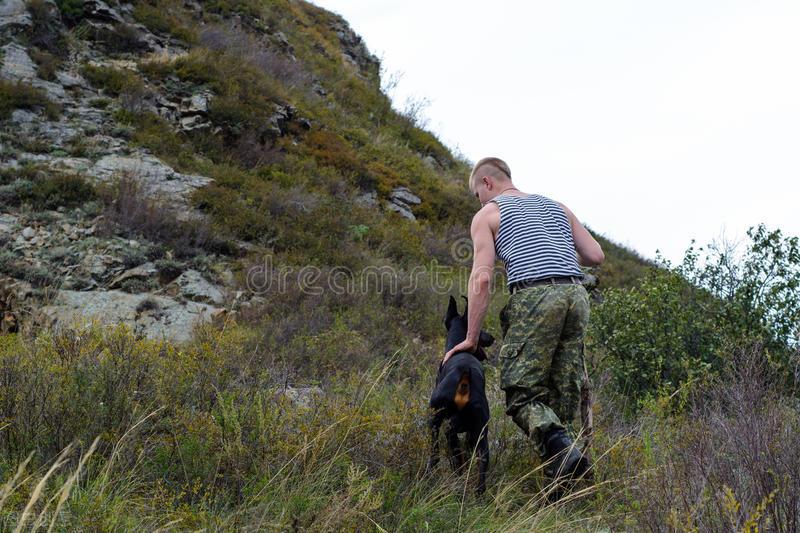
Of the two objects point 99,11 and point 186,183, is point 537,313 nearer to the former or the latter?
point 186,183

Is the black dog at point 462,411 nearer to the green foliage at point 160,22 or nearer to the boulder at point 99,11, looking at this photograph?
the green foliage at point 160,22

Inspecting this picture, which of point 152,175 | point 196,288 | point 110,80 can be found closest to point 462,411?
point 196,288

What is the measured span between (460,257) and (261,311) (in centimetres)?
488

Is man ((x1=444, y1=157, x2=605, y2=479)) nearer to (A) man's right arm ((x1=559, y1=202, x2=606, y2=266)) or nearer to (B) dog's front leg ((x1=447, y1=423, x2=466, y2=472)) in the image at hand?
(A) man's right arm ((x1=559, y1=202, x2=606, y2=266))

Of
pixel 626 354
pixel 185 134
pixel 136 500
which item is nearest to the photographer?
pixel 136 500

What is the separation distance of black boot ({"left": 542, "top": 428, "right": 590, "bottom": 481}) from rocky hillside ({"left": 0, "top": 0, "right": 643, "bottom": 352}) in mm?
3447

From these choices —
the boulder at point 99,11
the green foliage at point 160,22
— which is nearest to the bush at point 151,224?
the boulder at point 99,11

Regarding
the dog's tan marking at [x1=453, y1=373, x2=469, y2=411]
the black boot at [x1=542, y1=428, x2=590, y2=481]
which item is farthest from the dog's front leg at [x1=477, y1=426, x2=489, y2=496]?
the black boot at [x1=542, y1=428, x2=590, y2=481]

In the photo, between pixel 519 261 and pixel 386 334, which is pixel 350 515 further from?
pixel 386 334

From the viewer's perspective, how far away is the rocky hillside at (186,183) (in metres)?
6.50

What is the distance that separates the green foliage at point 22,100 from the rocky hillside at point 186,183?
3 cm

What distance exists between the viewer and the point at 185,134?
9836mm

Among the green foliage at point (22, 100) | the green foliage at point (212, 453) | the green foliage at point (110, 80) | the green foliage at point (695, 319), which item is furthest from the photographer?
the green foliage at point (110, 80)

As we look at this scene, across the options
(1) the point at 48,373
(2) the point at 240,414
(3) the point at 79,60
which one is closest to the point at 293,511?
(2) the point at 240,414
